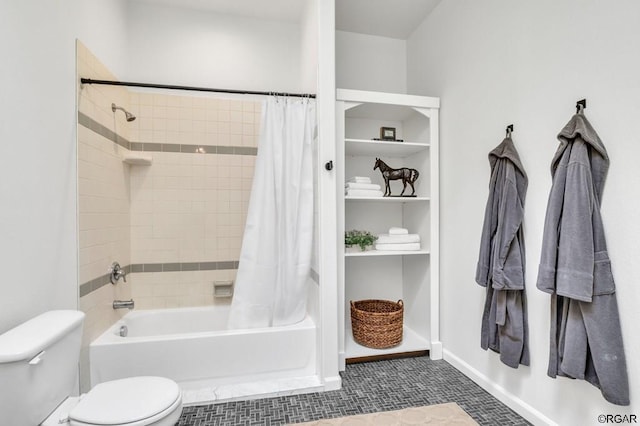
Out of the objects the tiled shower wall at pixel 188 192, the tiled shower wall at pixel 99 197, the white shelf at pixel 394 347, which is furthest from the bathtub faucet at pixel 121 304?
the white shelf at pixel 394 347

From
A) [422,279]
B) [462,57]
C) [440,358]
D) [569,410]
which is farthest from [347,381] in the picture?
[462,57]

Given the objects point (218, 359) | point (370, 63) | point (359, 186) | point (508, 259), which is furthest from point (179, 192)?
point (508, 259)

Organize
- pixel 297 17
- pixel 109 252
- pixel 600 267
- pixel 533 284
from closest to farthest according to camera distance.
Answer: pixel 600 267 < pixel 533 284 < pixel 109 252 < pixel 297 17

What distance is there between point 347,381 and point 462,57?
7.86 feet

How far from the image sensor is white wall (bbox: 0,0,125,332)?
1.34 metres

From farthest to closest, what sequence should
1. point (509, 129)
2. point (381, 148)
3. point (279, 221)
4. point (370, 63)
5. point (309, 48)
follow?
point (370, 63) < point (381, 148) < point (309, 48) < point (279, 221) < point (509, 129)

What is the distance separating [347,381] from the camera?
2189 millimetres

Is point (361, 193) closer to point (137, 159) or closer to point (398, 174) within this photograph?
point (398, 174)

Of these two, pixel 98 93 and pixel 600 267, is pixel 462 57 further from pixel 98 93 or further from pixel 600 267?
pixel 98 93

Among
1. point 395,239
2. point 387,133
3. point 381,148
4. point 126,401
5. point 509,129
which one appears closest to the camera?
point 126,401

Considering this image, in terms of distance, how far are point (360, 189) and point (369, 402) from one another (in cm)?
143

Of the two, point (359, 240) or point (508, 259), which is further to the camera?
point (359, 240)

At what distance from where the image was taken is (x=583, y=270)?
53.1 inches

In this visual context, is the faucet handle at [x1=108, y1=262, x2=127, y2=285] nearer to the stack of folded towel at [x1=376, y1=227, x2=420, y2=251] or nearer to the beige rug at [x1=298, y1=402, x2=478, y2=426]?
the beige rug at [x1=298, y1=402, x2=478, y2=426]
